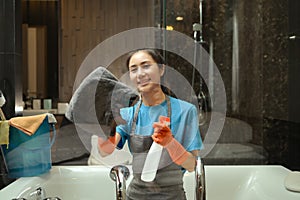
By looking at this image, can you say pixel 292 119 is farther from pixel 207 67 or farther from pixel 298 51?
pixel 207 67

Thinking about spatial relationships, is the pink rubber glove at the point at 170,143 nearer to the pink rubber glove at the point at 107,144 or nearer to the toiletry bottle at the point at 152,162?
the toiletry bottle at the point at 152,162

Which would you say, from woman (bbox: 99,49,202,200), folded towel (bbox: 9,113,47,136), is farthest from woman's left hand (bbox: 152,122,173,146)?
folded towel (bbox: 9,113,47,136)

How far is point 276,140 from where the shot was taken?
1.99 meters

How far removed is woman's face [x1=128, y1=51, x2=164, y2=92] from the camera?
1.47 m

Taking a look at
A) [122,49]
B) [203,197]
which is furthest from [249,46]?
[203,197]

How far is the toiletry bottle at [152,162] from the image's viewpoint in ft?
4.38

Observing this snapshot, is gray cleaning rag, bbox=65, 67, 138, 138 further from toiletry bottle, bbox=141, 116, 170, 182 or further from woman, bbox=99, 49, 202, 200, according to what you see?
toiletry bottle, bbox=141, 116, 170, 182

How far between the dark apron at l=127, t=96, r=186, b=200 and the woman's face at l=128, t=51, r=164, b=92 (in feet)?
0.69

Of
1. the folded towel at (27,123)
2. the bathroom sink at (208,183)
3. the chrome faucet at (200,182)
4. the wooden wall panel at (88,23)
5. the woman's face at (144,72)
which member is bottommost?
the bathroom sink at (208,183)

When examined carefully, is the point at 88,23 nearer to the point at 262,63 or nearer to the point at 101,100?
the point at 101,100

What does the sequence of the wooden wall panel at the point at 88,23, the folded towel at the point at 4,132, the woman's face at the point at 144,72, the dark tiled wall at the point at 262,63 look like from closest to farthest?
the woman's face at the point at 144,72 < the folded towel at the point at 4,132 < the wooden wall panel at the point at 88,23 < the dark tiled wall at the point at 262,63

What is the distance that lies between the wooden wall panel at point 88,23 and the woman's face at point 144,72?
0.30 meters

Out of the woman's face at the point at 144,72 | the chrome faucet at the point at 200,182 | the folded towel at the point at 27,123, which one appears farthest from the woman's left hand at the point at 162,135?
the folded towel at the point at 27,123

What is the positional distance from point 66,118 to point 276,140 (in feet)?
3.42
